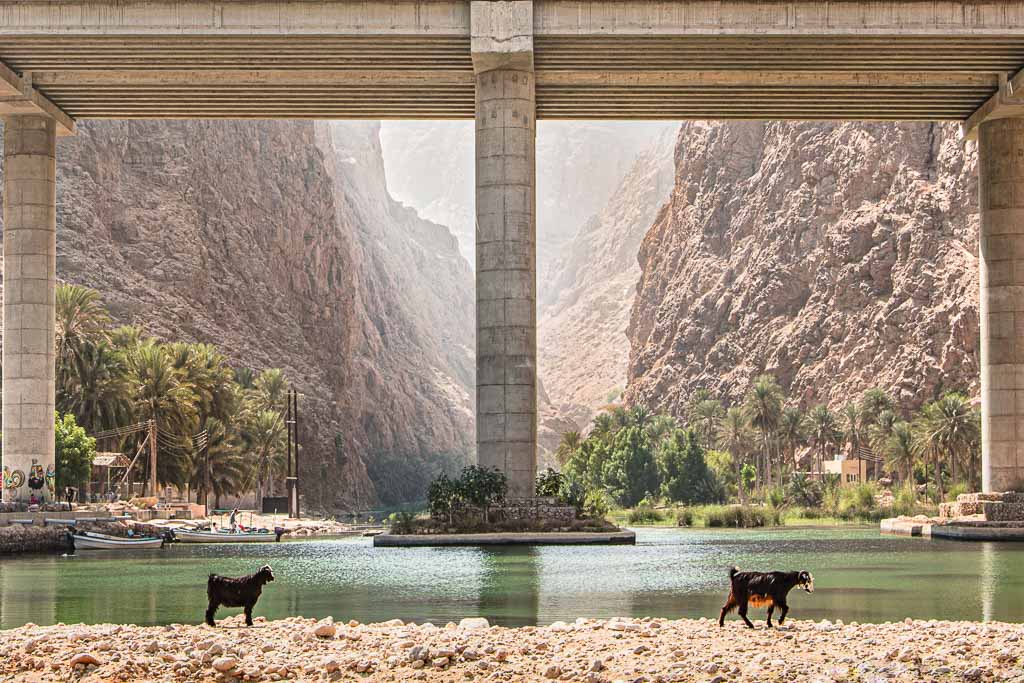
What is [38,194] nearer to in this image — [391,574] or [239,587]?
[391,574]

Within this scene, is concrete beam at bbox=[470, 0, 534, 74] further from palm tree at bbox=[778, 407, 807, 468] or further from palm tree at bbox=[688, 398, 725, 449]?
palm tree at bbox=[688, 398, 725, 449]

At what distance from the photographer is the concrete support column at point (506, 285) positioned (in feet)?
166

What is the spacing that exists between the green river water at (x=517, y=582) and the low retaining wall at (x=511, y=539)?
1.05 meters

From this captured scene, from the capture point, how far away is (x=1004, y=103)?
52.9 m

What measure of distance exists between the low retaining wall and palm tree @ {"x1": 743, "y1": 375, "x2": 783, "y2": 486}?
62145 mm

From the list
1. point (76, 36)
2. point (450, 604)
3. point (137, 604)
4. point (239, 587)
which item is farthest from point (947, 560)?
point (76, 36)

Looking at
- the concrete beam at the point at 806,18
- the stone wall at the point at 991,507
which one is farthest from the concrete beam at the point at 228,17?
the stone wall at the point at 991,507

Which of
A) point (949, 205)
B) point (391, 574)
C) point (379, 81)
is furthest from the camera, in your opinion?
point (949, 205)

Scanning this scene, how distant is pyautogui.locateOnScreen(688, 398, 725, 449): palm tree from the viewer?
418ft

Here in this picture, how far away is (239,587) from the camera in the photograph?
19.7 meters

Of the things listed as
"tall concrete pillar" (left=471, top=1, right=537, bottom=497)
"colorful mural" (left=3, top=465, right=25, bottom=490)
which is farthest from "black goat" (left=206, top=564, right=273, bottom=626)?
"colorful mural" (left=3, top=465, right=25, bottom=490)

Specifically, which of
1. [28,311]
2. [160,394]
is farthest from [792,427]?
[28,311]

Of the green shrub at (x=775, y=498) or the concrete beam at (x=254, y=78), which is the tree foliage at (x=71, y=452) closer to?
the concrete beam at (x=254, y=78)

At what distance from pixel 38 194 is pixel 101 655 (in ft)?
134
